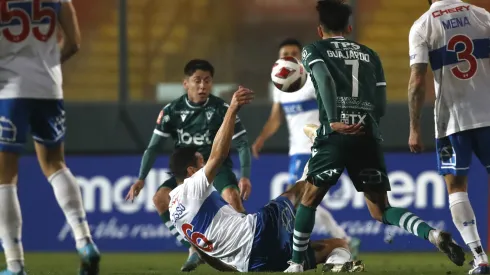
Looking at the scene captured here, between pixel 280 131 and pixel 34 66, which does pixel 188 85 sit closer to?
pixel 34 66

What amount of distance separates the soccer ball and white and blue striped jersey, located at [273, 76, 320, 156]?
238 centimetres

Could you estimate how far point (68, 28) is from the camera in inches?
249

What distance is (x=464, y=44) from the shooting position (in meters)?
7.20

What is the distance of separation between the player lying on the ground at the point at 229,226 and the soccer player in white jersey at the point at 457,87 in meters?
0.85

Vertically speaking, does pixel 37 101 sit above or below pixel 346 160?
above

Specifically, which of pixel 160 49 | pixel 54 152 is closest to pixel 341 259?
pixel 54 152

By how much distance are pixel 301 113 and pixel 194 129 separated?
1.76 metres

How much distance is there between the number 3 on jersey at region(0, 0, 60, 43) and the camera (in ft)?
20.3

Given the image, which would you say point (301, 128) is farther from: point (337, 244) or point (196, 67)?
point (337, 244)

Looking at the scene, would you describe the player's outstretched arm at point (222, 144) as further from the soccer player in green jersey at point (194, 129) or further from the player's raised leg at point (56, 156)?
the soccer player in green jersey at point (194, 129)

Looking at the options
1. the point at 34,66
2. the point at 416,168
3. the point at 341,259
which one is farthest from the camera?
the point at 416,168

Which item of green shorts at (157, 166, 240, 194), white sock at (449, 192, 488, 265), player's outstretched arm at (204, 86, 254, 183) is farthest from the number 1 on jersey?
green shorts at (157, 166, 240, 194)

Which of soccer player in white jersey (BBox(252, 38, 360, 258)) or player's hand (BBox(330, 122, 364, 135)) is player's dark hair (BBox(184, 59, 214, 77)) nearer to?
soccer player in white jersey (BBox(252, 38, 360, 258))

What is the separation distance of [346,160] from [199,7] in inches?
330
